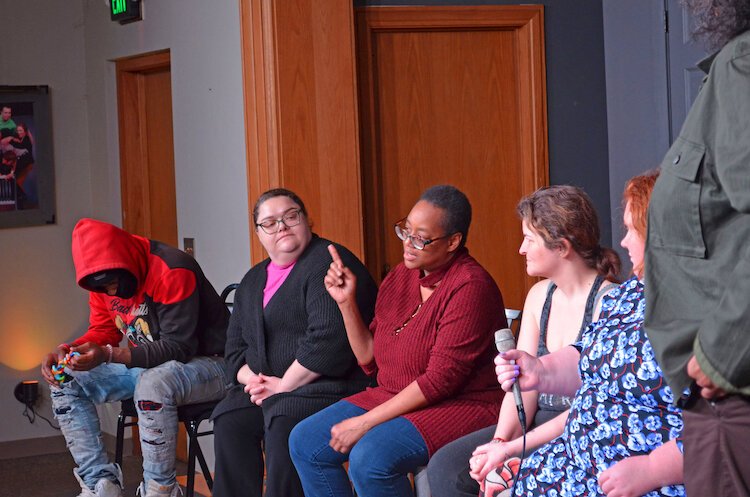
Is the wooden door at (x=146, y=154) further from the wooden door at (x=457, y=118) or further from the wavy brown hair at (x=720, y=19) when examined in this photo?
the wavy brown hair at (x=720, y=19)

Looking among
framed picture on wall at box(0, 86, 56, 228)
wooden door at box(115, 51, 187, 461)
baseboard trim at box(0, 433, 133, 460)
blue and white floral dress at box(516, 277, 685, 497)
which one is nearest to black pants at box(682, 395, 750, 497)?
blue and white floral dress at box(516, 277, 685, 497)

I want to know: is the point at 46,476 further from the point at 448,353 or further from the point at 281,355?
the point at 448,353

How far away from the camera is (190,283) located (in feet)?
11.9

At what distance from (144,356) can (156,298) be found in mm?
219

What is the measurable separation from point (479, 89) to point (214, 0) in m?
1.24

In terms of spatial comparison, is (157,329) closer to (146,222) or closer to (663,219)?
(146,222)

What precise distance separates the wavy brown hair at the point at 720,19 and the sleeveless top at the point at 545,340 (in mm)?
962

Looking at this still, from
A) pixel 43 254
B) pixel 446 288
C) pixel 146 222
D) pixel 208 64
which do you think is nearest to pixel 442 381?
pixel 446 288

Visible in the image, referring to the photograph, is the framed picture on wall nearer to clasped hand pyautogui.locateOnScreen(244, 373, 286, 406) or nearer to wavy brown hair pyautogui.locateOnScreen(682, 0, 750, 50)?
clasped hand pyautogui.locateOnScreen(244, 373, 286, 406)

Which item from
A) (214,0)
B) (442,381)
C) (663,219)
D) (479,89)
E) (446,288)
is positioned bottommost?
(442,381)

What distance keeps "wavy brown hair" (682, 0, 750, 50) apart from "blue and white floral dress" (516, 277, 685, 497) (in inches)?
22.7

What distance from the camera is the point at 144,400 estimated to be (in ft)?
11.3

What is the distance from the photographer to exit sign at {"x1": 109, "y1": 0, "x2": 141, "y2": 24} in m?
4.79

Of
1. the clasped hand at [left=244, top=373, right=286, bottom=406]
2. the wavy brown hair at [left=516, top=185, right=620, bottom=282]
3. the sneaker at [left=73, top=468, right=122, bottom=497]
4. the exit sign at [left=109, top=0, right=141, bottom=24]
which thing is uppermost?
the exit sign at [left=109, top=0, right=141, bottom=24]
